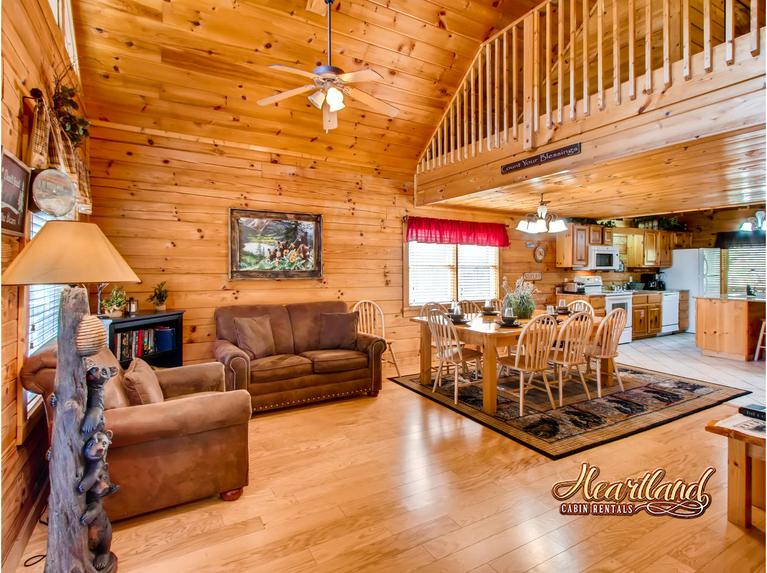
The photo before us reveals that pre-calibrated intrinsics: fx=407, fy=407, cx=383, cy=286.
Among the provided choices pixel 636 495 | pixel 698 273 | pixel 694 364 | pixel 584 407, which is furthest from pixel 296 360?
pixel 698 273

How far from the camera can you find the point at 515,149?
4.23m

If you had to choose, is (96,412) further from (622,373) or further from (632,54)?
(622,373)

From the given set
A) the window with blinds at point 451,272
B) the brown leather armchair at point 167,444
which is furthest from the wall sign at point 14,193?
the window with blinds at point 451,272

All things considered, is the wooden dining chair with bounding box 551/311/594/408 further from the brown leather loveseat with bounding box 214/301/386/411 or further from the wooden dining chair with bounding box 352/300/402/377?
the wooden dining chair with bounding box 352/300/402/377

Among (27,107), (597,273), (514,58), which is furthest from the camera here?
(597,273)

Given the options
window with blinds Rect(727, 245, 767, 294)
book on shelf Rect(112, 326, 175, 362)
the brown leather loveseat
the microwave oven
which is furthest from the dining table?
window with blinds Rect(727, 245, 767, 294)

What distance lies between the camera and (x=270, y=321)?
175 inches

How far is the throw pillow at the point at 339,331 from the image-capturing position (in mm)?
4523

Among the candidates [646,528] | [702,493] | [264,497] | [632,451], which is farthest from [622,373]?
[264,497]

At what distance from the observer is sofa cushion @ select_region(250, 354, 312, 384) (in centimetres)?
379

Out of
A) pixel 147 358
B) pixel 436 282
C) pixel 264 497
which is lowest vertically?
pixel 264 497

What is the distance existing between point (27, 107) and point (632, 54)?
3872 mm

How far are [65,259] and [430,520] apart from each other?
214 centimetres

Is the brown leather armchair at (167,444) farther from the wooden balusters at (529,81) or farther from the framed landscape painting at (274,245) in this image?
the wooden balusters at (529,81)
